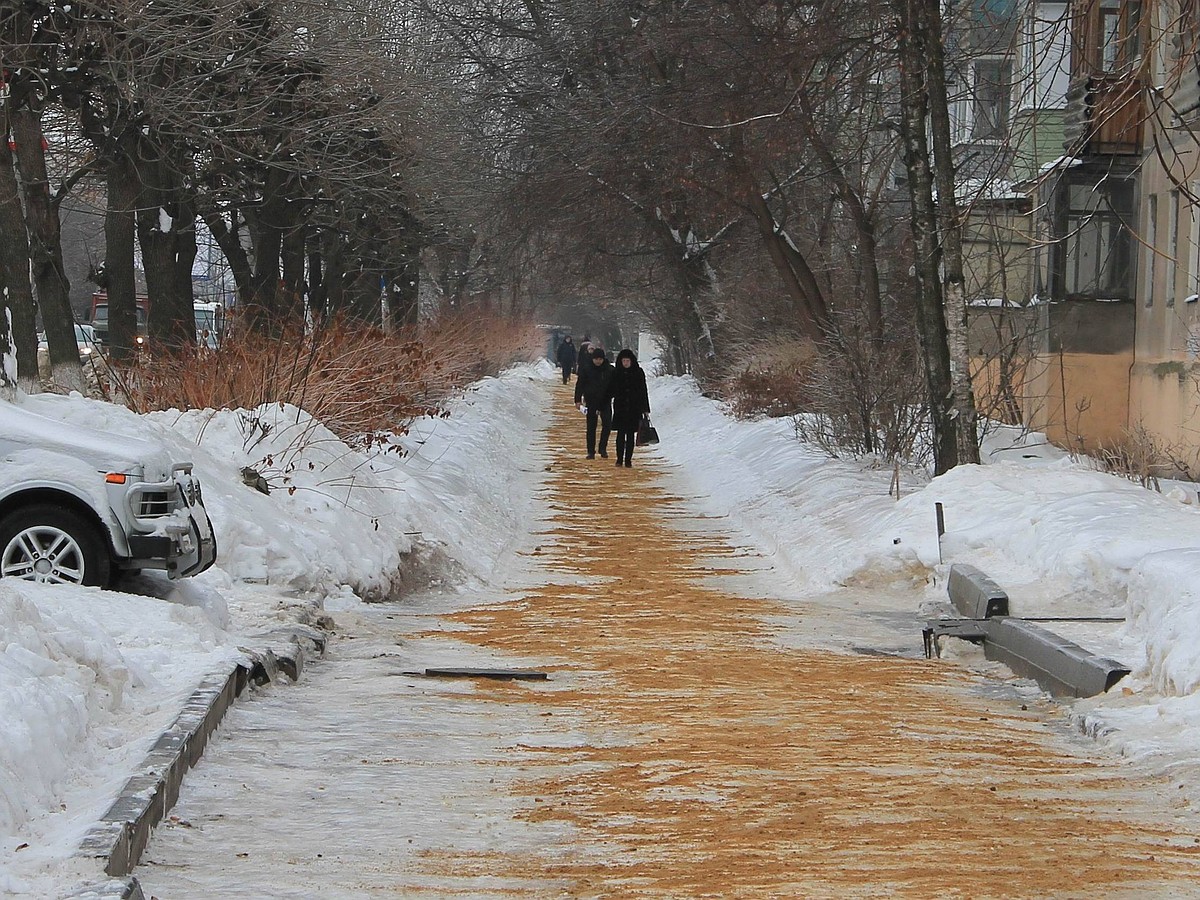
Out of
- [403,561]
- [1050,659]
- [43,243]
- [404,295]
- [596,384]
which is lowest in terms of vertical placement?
[403,561]

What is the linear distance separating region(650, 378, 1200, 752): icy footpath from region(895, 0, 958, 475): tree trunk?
2.47 ft

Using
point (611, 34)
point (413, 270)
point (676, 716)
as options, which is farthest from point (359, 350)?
point (413, 270)

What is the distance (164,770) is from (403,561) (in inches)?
311

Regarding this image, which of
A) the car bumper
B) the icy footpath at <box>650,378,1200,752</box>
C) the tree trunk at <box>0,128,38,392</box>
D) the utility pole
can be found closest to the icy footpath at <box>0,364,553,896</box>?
the car bumper

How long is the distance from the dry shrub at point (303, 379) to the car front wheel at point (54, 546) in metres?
6.99

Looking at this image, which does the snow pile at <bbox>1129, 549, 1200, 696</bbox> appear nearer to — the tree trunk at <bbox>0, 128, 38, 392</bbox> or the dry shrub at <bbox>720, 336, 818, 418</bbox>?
the tree trunk at <bbox>0, 128, 38, 392</bbox>

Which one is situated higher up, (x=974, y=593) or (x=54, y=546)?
(x=54, y=546)

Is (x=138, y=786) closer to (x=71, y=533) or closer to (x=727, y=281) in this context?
(x=71, y=533)

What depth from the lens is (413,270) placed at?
4244cm

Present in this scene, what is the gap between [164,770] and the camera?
5.87 metres

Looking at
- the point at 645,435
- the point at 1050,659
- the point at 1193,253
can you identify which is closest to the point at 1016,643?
the point at 1050,659

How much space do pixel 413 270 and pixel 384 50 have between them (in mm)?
A: 12805

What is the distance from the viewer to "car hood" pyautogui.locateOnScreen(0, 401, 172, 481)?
910 centimetres

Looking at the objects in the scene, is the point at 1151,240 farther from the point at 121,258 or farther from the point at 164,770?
the point at 164,770
